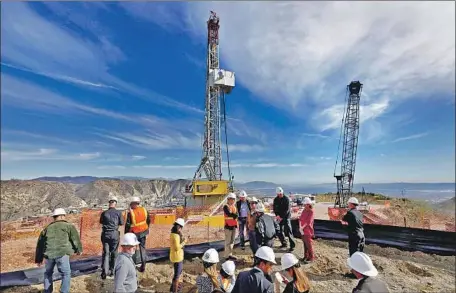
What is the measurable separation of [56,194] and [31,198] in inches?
163

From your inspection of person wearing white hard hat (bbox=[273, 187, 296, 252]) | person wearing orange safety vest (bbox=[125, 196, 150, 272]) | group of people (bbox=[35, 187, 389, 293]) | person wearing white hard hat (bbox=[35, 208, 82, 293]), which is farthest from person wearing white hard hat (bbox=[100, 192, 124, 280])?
person wearing white hard hat (bbox=[273, 187, 296, 252])

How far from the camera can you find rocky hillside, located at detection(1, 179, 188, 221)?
35.0 meters

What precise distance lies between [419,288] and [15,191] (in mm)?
49188

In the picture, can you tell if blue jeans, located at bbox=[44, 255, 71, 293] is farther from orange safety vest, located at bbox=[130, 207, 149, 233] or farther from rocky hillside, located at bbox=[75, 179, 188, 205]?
rocky hillside, located at bbox=[75, 179, 188, 205]

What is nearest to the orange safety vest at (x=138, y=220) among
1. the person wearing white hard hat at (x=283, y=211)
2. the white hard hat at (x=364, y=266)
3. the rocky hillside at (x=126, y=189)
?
the person wearing white hard hat at (x=283, y=211)

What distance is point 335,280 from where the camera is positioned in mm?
6465

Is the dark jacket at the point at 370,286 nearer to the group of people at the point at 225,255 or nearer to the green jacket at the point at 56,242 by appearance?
the group of people at the point at 225,255

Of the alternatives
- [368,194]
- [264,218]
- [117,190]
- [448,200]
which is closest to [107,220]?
[264,218]

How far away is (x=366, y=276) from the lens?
3.17m

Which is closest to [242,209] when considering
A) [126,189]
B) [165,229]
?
[165,229]

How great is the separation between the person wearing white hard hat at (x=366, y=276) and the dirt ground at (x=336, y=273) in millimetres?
3178

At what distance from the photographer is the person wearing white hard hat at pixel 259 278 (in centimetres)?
320

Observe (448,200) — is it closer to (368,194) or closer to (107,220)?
(368,194)

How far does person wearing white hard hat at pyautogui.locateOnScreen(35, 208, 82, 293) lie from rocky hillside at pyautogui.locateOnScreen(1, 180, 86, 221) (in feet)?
103
